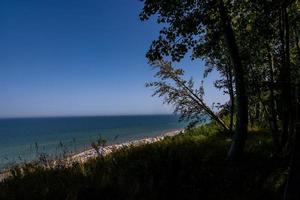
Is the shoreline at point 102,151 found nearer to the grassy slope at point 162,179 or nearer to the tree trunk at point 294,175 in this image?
the grassy slope at point 162,179

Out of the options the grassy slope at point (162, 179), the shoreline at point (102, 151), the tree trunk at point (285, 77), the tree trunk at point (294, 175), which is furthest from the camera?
the shoreline at point (102, 151)

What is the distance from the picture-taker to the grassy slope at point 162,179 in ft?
27.1

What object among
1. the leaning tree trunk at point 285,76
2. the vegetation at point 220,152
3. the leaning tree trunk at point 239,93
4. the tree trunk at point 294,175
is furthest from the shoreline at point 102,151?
the tree trunk at point 294,175

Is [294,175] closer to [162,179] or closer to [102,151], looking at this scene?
[162,179]

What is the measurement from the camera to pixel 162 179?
8.95 meters

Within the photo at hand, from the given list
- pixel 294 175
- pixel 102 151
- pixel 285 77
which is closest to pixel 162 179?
pixel 294 175

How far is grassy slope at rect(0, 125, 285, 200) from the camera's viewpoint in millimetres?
8250

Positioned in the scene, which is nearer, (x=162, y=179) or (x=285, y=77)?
(x=162, y=179)

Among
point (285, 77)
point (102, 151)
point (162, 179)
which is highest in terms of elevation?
point (285, 77)

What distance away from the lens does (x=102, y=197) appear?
7980mm

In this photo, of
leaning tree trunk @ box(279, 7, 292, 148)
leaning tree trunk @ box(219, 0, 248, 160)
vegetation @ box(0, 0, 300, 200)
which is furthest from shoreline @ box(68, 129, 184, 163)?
leaning tree trunk @ box(279, 7, 292, 148)

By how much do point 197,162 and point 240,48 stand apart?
4567 mm

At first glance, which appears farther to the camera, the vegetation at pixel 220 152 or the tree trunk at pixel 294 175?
the vegetation at pixel 220 152

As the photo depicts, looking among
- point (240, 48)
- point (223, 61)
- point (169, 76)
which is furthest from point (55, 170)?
point (169, 76)
